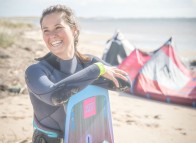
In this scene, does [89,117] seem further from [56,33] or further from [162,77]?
[162,77]

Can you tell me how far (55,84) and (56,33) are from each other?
1.52ft

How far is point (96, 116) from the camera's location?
2.06 meters

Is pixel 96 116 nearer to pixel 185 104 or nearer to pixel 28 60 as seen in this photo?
pixel 185 104

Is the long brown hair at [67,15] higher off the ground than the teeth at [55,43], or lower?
higher

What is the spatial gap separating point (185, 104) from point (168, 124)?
1.27m

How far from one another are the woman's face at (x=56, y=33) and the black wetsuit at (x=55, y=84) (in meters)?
0.12

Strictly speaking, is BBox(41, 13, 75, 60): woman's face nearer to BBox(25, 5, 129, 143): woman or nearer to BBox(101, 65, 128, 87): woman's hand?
BBox(25, 5, 129, 143): woman

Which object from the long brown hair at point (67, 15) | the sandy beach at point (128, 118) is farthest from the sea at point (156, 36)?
the sandy beach at point (128, 118)

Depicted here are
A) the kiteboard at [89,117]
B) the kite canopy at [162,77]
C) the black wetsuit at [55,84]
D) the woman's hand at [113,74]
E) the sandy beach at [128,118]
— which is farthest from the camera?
the kite canopy at [162,77]

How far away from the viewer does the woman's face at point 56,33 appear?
190 cm

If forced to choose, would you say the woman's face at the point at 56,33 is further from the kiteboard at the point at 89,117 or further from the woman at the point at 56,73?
the kiteboard at the point at 89,117

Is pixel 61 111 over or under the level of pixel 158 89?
over

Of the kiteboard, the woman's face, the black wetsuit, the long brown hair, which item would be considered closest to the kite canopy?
the black wetsuit

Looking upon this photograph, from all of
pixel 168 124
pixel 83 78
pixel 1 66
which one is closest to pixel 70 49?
pixel 83 78
